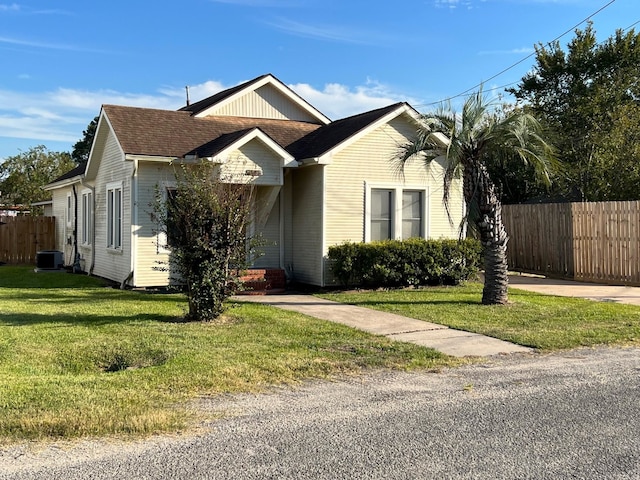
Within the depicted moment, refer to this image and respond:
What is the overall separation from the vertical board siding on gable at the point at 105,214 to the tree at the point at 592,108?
1574 centimetres

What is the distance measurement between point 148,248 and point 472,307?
7.61 m

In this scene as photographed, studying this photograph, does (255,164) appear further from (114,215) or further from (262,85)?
(262,85)

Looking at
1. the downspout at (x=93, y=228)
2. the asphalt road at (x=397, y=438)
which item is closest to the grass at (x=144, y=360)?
the asphalt road at (x=397, y=438)

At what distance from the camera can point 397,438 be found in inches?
196

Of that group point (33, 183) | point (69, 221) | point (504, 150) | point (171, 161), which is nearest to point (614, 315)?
point (504, 150)

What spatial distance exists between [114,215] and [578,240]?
1266 cm

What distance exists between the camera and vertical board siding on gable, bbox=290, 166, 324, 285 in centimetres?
1532

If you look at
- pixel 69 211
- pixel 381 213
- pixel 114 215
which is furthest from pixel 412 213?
pixel 69 211

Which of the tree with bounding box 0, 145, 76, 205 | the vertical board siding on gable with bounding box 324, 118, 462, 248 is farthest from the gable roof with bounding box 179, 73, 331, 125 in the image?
the tree with bounding box 0, 145, 76, 205

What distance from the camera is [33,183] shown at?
37.2 m

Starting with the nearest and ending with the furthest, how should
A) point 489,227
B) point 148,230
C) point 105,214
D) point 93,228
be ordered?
point 489,227, point 148,230, point 105,214, point 93,228

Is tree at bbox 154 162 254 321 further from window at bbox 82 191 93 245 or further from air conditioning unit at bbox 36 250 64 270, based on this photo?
air conditioning unit at bbox 36 250 64 270

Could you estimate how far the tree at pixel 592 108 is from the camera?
23672mm

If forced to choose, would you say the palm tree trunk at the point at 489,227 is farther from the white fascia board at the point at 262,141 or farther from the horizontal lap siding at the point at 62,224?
the horizontal lap siding at the point at 62,224
